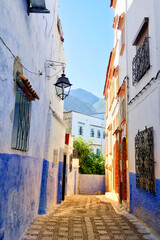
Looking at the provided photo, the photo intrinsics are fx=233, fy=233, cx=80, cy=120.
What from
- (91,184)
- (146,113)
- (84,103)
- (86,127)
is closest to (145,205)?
(146,113)

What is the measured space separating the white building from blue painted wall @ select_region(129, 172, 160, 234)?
21.5 metres

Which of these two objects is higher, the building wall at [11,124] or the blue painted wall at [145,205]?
the building wall at [11,124]

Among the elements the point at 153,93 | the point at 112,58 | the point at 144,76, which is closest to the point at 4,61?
the point at 153,93

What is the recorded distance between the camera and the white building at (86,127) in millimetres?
30375

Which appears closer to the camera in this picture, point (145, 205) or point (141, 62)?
point (145, 205)

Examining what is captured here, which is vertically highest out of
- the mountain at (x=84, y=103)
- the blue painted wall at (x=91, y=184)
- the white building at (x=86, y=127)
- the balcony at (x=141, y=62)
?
the mountain at (x=84, y=103)

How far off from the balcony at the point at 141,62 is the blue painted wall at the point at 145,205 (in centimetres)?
300

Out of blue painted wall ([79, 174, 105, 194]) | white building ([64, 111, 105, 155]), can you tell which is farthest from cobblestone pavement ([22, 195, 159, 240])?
white building ([64, 111, 105, 155])

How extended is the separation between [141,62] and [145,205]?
3983mm

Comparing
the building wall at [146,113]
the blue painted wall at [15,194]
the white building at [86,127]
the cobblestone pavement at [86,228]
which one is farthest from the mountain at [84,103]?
the blue painted wall at [15,194]

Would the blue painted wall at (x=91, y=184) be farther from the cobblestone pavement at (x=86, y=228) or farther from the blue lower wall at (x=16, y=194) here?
the blue lower wall at (x=16, y=194)

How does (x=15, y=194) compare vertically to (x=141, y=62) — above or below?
below

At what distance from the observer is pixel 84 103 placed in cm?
11181

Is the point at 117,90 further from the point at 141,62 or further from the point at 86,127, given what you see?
the point at 86,127
